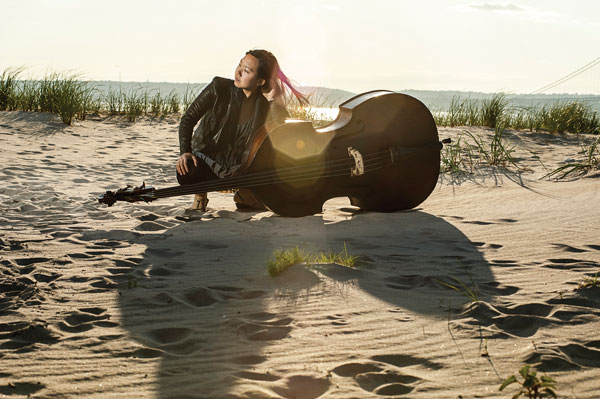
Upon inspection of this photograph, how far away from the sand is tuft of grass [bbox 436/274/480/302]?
47 millimetres

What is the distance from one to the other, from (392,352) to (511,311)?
764 millimetres

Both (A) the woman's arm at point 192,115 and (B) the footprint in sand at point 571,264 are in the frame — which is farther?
(A) the woman's arm at point 192,115

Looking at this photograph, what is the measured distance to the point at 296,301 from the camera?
3252mm

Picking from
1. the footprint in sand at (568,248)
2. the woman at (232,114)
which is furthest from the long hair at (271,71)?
the footprint in sand at (568,248)

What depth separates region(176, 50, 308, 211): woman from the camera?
16.9 ft

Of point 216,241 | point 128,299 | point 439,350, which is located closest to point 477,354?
point 439,350

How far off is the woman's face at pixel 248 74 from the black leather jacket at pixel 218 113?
0.31ft

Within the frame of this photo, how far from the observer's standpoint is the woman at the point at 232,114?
203 inches

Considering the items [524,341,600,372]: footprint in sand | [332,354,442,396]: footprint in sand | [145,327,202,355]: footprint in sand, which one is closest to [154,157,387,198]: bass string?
[145,327,202,355]: footprint in sand

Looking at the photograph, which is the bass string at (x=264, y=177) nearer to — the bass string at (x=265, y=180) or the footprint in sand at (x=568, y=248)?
the bass string at (x=265, y=180)

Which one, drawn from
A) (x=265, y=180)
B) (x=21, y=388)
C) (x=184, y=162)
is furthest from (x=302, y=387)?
(x=184, y=162)

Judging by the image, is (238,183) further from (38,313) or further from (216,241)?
(38,313)

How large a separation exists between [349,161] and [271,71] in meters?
1.01

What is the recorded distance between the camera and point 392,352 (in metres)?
2.66
